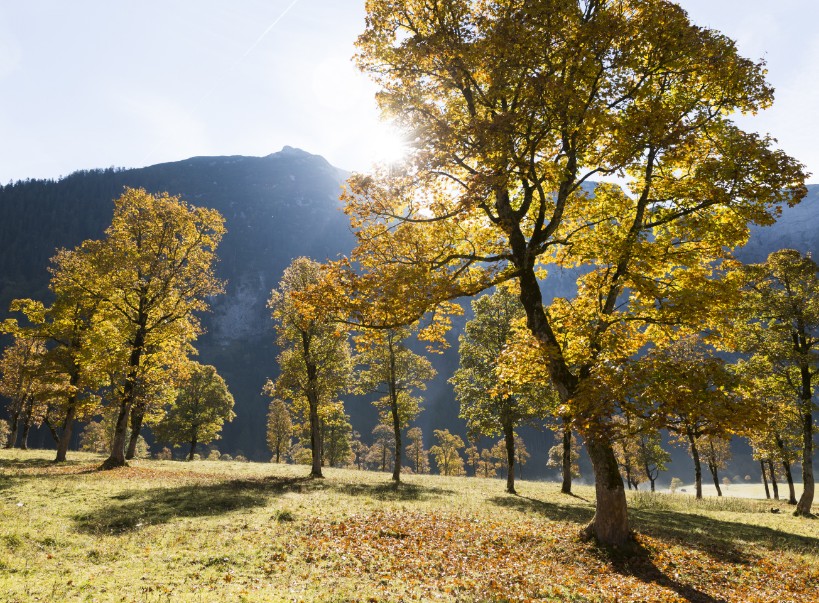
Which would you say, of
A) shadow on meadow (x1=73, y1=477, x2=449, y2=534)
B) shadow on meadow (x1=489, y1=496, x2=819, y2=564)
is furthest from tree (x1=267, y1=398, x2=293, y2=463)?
shadow on meadow (x1=489, y1=496, x2=819, y2=564)

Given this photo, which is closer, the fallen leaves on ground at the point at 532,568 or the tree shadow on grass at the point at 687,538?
the fallen leaves on ground at the point at 532,568

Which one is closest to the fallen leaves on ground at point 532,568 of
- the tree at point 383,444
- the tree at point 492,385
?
the tree at point 492,385

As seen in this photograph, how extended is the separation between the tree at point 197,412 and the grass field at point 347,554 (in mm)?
38100

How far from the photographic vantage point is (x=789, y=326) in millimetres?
23219

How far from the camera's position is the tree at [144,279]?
23922mm

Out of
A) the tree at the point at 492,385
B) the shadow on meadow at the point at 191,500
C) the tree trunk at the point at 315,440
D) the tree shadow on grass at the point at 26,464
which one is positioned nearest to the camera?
the shadow on meadow at the point at 191,500

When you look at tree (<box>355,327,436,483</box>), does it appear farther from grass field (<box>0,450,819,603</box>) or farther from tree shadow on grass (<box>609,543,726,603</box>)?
tree shadow on grass (<box>609,543,726,603</box>)

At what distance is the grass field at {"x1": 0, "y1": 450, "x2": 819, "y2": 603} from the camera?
754 cm

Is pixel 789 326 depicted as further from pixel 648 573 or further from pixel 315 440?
pixel 315 440

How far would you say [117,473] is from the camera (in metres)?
21.4

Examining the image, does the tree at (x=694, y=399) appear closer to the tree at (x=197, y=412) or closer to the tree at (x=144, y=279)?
the tree at (x=144, y=279)

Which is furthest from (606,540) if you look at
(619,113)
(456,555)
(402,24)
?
(402,24)

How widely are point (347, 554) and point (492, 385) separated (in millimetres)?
19202

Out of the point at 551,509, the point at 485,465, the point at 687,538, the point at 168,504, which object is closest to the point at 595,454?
the point at 687,538
